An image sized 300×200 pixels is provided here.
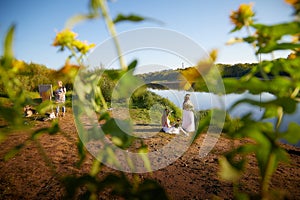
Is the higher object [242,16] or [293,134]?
[242,16]

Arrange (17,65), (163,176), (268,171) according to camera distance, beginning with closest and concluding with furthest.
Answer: (268,171), (17,65), (163,176)

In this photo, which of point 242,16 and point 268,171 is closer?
point 268,171

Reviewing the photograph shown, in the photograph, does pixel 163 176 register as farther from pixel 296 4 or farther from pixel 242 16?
pixel 296 4

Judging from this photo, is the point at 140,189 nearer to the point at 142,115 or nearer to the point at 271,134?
the point at 271,134

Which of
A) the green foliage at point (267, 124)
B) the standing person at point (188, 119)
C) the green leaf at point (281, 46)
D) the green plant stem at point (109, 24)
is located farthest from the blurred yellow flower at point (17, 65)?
the standing person at point (188, 119)

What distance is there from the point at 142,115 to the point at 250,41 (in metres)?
7.50

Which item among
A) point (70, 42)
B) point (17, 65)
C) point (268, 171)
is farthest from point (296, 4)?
point (17, 65)

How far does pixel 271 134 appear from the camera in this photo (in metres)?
0.53

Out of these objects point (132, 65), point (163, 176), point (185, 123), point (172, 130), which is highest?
point (132, 65)

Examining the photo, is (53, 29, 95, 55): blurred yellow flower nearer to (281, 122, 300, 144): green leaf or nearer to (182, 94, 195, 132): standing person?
(281, 122, 300, 144): green leaf

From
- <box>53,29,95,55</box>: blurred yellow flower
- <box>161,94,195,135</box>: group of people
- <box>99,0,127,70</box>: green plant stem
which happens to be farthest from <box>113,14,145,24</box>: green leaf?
<box>161,94,195,135</box>: group of people

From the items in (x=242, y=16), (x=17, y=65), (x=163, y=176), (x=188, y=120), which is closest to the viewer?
(x=17, y=65)

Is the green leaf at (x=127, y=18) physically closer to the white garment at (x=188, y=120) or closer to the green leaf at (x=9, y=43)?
the green leaf at (x=9, y=43)

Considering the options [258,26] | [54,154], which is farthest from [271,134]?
[54,154]
